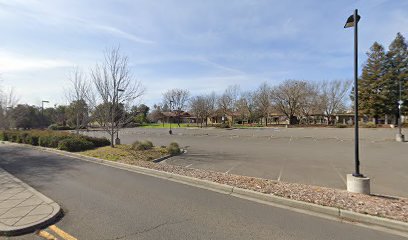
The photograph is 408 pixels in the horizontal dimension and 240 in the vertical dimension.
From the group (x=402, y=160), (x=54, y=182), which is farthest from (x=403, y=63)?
(x=54, y=182)

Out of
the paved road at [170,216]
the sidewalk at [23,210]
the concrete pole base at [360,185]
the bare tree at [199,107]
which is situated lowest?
the paved road at [170,216]

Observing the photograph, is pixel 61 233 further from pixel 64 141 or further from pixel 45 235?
pixel 64 141

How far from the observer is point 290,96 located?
61.1 m

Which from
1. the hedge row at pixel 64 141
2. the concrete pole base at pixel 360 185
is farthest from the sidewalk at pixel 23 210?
the hedge row at pixel 64 141

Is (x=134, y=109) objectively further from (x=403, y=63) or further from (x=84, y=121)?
(x=403, y=63)

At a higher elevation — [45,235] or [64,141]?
[64,141]

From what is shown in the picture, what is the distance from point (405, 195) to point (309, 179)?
8.84 ft

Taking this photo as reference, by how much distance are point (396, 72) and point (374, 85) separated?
15.2 feet

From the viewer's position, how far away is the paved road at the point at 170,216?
442cm

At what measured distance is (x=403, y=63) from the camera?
51.0 meters

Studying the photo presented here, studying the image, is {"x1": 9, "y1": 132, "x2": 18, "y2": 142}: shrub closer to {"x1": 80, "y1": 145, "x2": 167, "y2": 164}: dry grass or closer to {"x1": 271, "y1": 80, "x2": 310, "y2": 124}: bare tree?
{"x1": 80, "y1": 145, "x2": 167, "y2": 164}: dry grass

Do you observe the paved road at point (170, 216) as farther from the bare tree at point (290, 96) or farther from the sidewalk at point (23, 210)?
the bare tree at point (290, 96)

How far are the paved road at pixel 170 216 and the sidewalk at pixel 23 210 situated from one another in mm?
248

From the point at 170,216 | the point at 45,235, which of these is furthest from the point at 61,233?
the point at 170,216
